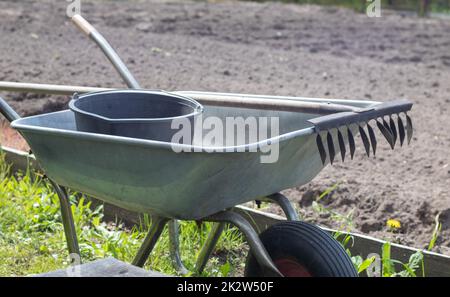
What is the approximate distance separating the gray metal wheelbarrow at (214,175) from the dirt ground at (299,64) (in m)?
1.05

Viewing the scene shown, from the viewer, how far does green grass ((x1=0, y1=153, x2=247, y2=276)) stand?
3.03m

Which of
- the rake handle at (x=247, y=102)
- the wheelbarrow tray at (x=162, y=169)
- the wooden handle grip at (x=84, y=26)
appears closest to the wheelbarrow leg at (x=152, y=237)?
the wheelbarrow tray at (x=162, y=169)

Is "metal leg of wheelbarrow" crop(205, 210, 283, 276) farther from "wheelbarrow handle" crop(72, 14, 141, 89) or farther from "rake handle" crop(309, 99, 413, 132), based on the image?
"wheelbarrow handle" crop(72, 14, 141, 89)

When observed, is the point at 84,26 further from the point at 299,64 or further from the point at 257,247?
the point at 299,64

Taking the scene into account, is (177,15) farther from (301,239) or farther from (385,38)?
(301,239)

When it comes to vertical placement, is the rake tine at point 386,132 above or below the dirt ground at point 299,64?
above

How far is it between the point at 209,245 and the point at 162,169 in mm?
789

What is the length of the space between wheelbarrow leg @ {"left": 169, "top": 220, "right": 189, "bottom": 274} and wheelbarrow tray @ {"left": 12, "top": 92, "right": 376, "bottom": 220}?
2.27 feet

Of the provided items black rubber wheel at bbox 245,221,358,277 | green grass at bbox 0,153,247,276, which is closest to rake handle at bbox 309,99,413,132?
black rubber wheel at bbox 245,221,358,277

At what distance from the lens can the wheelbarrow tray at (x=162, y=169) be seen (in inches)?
80.0

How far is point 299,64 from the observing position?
6562 mm

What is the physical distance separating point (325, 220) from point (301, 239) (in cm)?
114

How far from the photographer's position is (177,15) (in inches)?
368

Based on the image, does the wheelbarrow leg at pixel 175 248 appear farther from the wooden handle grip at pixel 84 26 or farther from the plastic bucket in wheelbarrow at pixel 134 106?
the wooden handle grip at pixel 84 26
